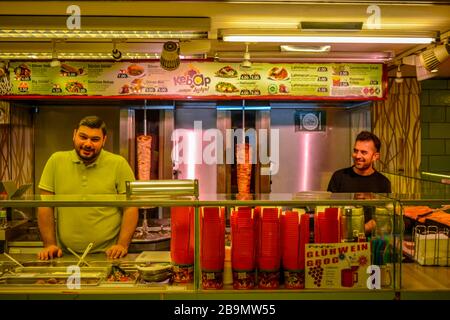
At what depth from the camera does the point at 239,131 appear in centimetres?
584

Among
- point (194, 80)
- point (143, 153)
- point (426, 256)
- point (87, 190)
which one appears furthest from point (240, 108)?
point (426, 256)

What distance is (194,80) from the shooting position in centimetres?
557

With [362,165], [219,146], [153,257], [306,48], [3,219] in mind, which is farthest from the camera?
[219,146]

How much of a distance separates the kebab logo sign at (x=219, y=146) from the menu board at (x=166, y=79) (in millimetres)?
500

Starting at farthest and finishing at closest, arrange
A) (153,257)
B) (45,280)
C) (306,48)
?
(306,48) → (153,257) → (45,280)

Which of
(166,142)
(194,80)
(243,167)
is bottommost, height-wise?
(243,167)

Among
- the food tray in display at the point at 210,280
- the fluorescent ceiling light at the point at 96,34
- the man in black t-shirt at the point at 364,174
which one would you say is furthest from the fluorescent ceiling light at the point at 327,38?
the food tray in display at the point at 210,280

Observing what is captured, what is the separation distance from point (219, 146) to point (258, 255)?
3457 millimetres

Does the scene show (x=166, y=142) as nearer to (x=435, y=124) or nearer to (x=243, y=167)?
(x=243, y=167)

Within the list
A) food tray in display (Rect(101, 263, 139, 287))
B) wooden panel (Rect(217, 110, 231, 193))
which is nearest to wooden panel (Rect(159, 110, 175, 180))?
wooden panel (Rect(217, 110, 231, 193))

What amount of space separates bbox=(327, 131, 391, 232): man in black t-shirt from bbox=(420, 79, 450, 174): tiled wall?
2862mm

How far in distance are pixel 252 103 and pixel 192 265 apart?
342 centimetres
